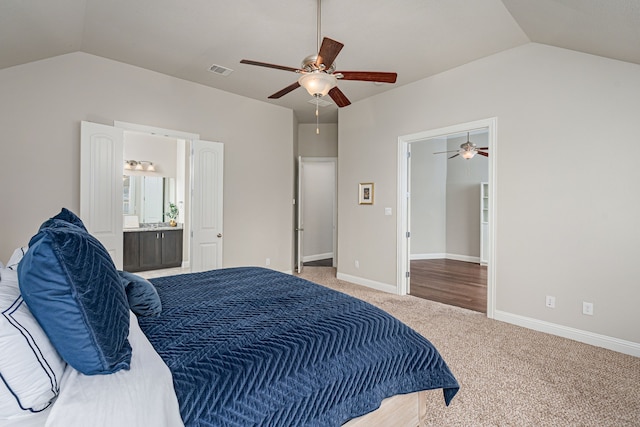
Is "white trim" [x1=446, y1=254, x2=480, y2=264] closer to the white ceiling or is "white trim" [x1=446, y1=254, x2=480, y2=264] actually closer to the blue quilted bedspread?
the white ceiling

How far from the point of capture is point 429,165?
26.5 feet

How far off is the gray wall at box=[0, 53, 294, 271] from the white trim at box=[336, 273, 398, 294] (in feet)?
3.37

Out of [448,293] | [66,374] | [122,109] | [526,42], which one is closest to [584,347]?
[448,293]

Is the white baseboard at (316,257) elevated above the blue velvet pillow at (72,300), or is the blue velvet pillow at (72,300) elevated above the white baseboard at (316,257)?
the blue velvet pillow at (72,300)

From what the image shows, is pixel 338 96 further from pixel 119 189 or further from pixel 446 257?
pixel 446 257

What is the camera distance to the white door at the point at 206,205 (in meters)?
4.43

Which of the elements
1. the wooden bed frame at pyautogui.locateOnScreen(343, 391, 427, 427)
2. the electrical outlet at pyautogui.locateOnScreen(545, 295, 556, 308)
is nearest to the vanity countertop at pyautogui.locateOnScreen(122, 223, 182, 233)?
the wooden bed frame at pyautogui.locateOnScreen(343, 391, 427, 427)

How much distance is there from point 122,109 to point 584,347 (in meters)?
5.58

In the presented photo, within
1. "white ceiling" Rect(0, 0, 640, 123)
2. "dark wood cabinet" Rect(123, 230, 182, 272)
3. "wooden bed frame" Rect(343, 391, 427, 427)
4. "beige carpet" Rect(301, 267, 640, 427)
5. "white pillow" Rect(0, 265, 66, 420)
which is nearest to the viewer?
"white pillow" Rect(0, 265, 66, 420)

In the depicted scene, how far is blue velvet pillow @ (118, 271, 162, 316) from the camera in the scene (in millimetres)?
1534

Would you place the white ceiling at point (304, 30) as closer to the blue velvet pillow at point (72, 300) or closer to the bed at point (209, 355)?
the bed at point (209, 355)

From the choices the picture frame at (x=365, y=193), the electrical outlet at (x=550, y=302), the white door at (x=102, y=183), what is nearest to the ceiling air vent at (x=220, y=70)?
the white door at (x=102, y=183)

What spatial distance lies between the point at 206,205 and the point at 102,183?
128cm

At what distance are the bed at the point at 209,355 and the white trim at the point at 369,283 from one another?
9.77 ft
